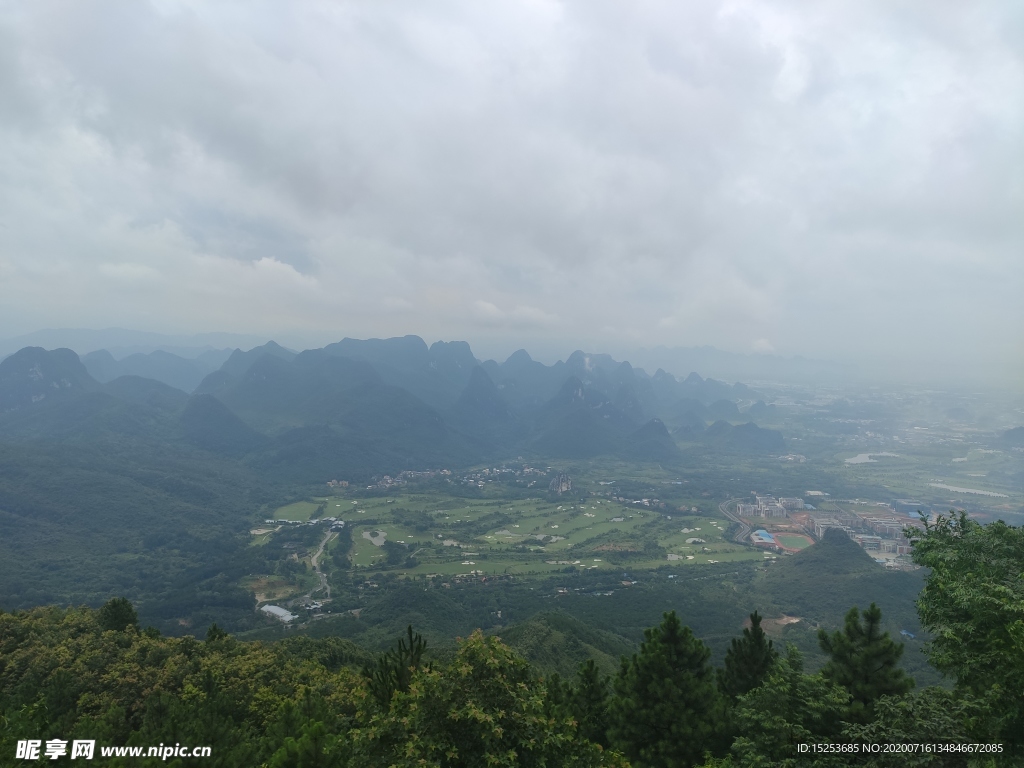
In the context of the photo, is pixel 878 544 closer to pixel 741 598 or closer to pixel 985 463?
pixel 741 598

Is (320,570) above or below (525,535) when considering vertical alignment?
below

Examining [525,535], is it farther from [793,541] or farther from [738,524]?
[793,541]

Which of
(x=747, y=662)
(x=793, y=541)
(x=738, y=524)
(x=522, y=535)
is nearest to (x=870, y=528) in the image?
(x=793, y=541)

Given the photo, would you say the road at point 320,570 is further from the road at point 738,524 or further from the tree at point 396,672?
the road at point 738,524

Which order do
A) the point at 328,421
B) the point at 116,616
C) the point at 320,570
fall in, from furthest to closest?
the point at 328,421 < the point at 320,570 < the point at 116,616

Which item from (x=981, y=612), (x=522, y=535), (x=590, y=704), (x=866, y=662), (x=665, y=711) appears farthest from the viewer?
(x=522, y=535)

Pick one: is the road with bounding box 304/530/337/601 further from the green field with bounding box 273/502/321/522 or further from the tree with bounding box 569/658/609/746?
the tree with bounding box 569/658/609/746
